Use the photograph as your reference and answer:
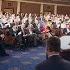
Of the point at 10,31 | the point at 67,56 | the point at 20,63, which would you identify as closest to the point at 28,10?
the point at 10,31

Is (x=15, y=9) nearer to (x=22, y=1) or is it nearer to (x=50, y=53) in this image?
(x=22, y=1)

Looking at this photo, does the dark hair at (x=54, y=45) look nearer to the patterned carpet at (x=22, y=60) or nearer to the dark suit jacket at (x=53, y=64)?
the dark suit jacket at (x=53, y=64)

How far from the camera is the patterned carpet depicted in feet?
9.60

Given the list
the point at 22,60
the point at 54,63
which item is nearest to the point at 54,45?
the point at 54,63

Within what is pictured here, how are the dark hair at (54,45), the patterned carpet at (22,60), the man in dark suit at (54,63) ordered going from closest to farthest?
the man in dark suit at (54,63) < the dark hair at (54,45) < the patterned carpet at (22,60)

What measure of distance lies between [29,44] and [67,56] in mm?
2647

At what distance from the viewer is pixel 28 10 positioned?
1073cm

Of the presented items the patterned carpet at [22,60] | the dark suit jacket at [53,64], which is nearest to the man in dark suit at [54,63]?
the dark suit jacket at [53,64]

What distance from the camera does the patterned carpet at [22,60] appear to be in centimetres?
293

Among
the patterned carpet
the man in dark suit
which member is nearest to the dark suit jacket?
the man in dark suit

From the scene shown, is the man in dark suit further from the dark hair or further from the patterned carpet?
the patterned carpet

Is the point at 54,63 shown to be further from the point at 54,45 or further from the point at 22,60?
the point at 22,60

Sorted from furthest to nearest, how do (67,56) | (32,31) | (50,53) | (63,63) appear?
(32,31), (67,56), (50,53), (63,63)

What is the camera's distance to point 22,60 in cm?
330
